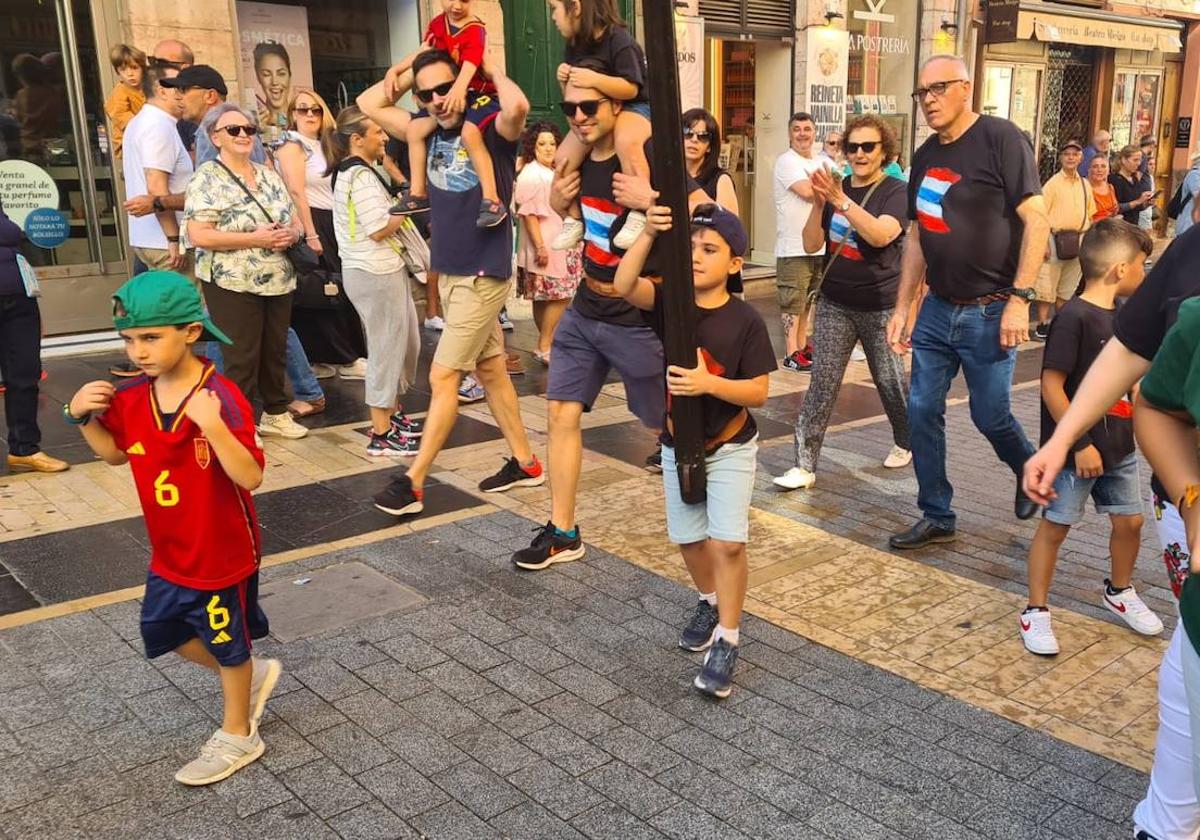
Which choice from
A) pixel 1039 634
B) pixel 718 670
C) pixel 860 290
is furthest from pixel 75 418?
pixel 860 290

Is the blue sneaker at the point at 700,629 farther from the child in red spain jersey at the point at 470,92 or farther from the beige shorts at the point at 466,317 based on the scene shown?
the child in red spain jersey at the point at 470,92

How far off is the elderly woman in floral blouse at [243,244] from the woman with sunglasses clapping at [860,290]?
9.88 ft

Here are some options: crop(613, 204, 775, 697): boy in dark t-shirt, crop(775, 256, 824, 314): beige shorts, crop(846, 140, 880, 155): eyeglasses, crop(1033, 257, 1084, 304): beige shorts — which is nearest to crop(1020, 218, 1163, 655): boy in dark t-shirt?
crop(613, 204, 775, 697): boy in dark t-shirt

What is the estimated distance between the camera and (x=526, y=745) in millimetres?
3352

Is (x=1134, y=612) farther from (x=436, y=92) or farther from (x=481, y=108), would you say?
(x=436, y=92)

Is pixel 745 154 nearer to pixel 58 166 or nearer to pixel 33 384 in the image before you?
pixel 58 166

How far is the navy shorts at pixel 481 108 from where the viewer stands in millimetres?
5406

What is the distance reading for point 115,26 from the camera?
8.84 metres

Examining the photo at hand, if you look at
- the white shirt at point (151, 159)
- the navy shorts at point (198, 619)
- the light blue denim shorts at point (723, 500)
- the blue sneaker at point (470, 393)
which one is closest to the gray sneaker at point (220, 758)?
the navy shorts at point (198, 619)

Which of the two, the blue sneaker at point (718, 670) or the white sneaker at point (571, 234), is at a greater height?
the white sneaker at point (571, 234)

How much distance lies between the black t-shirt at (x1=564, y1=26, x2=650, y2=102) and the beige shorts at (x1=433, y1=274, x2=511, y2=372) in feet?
4.76

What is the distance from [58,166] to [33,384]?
3.73m

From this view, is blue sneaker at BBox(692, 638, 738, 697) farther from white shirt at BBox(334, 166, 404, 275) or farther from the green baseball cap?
white shirt at BBox(334, 166, 404, 275)

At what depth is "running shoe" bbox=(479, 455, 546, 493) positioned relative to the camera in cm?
581
